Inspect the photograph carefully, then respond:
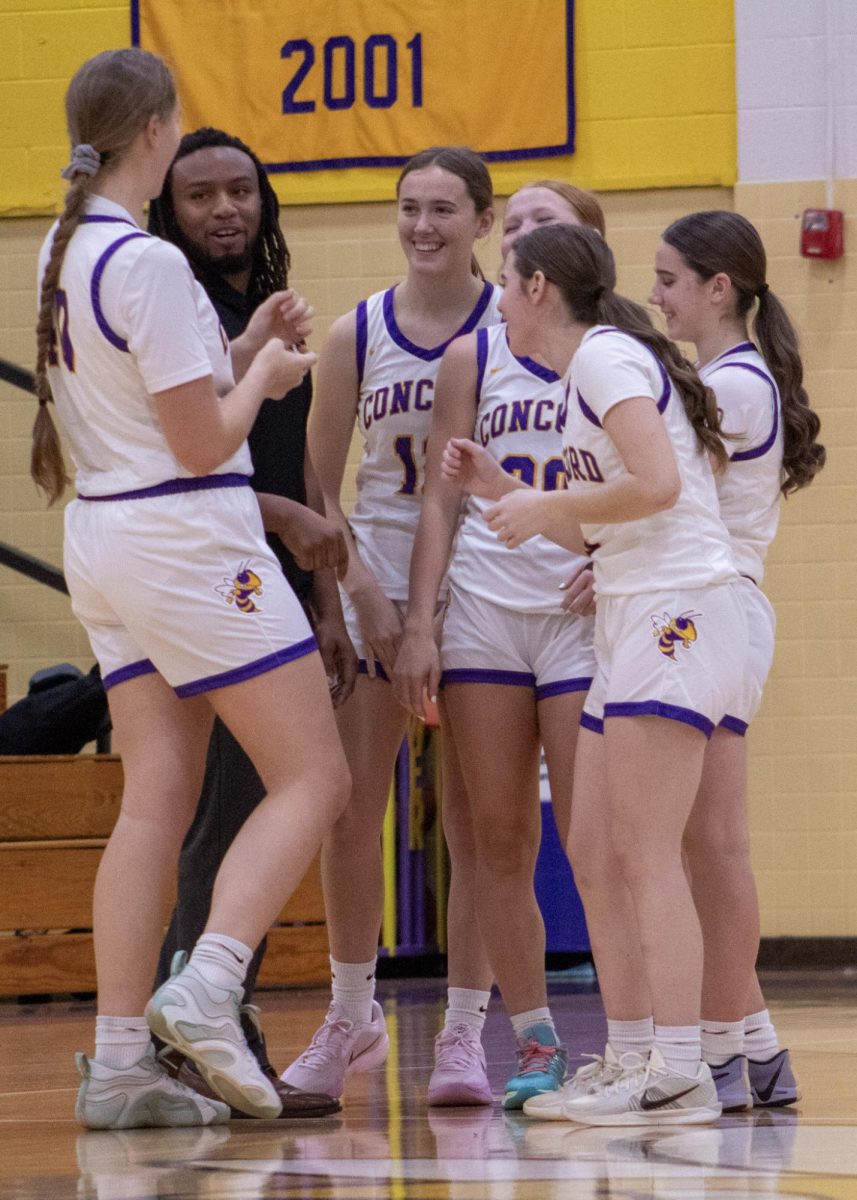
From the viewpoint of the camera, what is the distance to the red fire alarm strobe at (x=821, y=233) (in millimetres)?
6219

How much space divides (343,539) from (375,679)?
1.00ft

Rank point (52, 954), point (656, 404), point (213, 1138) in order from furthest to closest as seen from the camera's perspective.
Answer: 1. point (52, 954)
2. point (656, 404)
3. point (213, 1138)

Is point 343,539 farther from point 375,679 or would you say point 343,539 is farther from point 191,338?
point 191,338

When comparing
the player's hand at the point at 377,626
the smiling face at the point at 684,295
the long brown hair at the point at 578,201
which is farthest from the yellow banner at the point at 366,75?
the player's hand at the point at 377,626

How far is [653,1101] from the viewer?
2574 mm

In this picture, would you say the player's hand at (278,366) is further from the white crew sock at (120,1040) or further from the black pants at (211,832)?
the white crew sock at (120,1040)

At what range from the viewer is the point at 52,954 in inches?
213

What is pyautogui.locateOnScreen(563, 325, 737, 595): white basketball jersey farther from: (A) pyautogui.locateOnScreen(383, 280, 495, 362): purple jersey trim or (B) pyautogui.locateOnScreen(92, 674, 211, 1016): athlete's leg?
(B) pyautogui.locateOnScreen(92, 674, 211, 1016): athlete's leg

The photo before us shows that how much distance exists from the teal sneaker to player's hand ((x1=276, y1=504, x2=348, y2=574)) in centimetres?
88

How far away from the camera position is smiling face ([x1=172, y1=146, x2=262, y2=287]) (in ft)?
10.0

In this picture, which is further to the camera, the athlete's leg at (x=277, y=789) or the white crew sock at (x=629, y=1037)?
the white crew sock at (x=629, y=1037)

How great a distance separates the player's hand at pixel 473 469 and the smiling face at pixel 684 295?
1.36 feet

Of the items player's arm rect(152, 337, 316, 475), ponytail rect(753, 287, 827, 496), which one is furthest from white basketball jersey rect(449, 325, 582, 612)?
player's arm rect(152, 337, 316, 475)

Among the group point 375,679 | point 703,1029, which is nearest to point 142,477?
point 375,679
